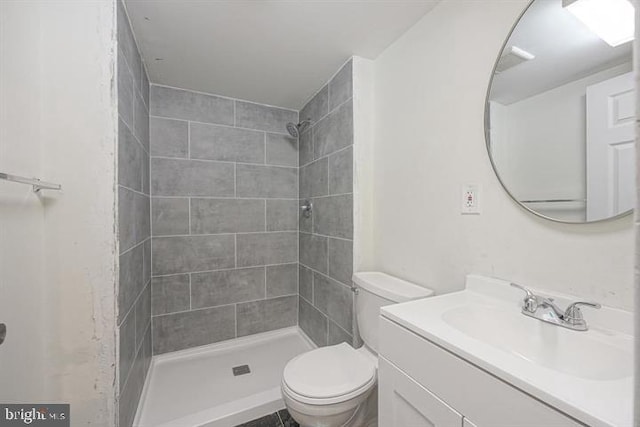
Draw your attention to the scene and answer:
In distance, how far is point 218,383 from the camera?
1.75m

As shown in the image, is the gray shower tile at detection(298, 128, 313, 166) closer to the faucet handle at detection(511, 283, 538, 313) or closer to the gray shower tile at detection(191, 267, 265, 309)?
the gray shower tile at detection(191, 267, 265, 309)

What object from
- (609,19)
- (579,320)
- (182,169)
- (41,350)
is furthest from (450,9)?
(41,350)

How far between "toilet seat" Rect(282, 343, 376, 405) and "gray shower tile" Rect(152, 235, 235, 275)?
117 cm

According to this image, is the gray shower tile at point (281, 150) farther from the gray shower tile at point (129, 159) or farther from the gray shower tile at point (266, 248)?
the gray shower tile at point (129, 159)

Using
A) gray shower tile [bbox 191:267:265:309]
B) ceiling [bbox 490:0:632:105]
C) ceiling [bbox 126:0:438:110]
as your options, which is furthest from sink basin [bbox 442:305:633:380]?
gray shower tile [bbox 191:267:265:309]

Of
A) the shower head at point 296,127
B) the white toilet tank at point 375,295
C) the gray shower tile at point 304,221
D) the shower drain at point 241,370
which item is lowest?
the shower drain at point 241,370

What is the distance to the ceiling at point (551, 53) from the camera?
0.77 m

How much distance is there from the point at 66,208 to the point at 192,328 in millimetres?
1450

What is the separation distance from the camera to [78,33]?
99 cm

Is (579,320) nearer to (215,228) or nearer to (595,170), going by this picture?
(595,170)

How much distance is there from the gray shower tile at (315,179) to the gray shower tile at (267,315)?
3.28 ft

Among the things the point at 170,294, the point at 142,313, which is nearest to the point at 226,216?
the point at 170,294

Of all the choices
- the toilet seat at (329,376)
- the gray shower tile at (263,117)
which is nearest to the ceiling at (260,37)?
the gray shower tile at (263,117)

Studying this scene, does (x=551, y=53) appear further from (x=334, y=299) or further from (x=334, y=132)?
(x=334, y=299)
